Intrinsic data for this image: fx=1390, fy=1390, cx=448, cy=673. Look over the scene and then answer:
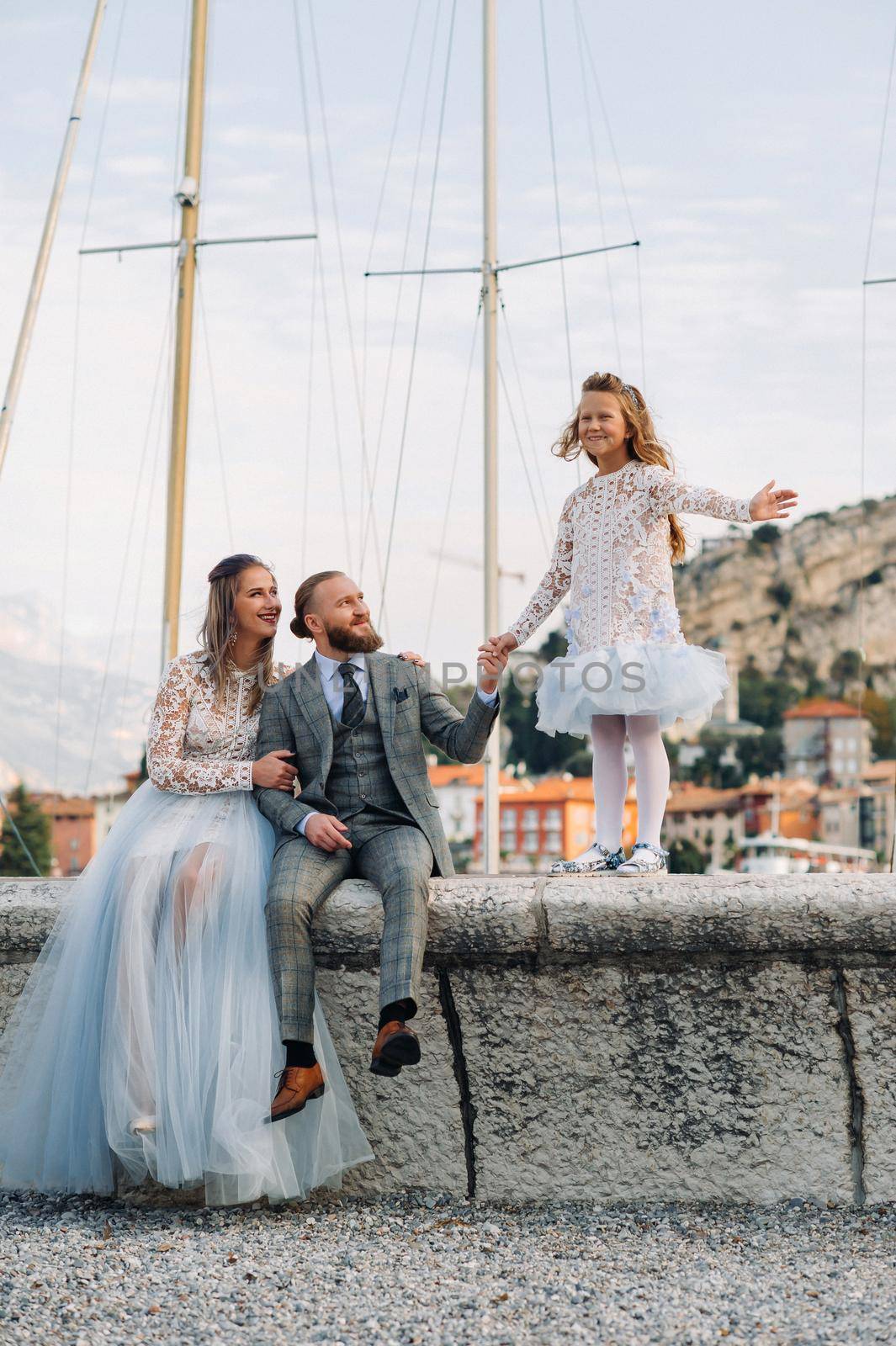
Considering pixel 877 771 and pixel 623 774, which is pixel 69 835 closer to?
pixel 877 771

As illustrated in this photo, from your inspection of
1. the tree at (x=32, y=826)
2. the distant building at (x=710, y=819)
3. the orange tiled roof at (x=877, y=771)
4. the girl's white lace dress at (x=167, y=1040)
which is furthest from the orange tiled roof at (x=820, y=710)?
the girl's white lace dress at (x=167, y=1040)

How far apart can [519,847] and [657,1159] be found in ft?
330

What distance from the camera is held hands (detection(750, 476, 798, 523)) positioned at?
4.54 m

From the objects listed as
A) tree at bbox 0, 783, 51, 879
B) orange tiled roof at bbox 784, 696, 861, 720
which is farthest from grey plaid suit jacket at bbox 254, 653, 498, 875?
orange tiled roof at bbox 784, 696, 861, 720

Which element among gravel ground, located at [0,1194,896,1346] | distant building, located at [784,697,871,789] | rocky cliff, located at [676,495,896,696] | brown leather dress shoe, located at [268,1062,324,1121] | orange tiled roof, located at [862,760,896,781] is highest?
rocky cliff, located at [676,495,896,696]

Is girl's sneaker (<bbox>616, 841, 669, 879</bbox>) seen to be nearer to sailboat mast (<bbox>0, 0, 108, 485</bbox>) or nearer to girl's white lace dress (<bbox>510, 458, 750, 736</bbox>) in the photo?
girl's white lace dress (<bbox>510, 458, 750, 736</bbox>)

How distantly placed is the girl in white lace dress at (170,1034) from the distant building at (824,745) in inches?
4328

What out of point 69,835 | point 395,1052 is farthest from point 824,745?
point 395,1052

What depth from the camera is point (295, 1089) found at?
12.1 feet

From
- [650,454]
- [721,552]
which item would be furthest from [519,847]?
[650,454]

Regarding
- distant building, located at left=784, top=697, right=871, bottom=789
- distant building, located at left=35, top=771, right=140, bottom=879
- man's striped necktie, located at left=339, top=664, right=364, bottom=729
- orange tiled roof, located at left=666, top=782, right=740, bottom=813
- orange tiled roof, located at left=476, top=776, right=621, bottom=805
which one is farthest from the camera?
distant building, located at left=784, top=697, right=871, bottom=789

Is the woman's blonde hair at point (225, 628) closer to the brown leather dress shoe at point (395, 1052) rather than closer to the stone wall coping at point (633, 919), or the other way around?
the stone wall coping at point (633, 919)

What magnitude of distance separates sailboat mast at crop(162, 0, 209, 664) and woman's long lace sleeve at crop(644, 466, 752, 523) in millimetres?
6114

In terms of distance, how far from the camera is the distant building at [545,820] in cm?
9794
